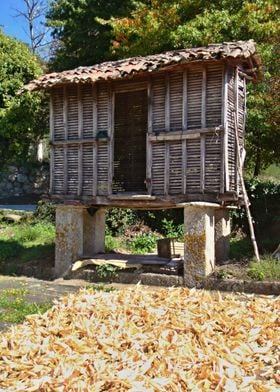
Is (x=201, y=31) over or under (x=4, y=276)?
over

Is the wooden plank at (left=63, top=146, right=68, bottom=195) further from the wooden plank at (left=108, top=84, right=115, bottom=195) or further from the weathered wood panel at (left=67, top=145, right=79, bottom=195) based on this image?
the wooden plank at (left=108, top=84, right=115, bottom=195)

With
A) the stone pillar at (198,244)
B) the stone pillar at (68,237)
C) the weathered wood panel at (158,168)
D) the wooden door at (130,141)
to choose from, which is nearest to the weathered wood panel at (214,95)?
the weathered wood panel at (158,168)

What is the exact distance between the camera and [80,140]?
38.4 feet

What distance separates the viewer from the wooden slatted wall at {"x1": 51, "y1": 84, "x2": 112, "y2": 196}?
11.5 m

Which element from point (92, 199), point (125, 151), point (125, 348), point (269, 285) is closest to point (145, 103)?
point (125, 151)

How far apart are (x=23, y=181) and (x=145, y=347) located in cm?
1905

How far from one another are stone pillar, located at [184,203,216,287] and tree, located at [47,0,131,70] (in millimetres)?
11077

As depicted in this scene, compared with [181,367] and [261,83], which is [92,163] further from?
[181,367]

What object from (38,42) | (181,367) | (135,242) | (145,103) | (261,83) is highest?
(38,42)

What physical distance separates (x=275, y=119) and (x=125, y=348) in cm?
1149

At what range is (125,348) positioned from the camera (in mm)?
4934

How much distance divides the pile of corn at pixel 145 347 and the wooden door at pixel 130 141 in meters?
5.97

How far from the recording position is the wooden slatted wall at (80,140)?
11492 mm

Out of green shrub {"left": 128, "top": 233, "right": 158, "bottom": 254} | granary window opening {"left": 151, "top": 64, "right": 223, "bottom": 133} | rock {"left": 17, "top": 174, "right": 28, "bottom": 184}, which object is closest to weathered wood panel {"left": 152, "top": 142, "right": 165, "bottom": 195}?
granary window opening {"left": 151, "top": 64, "right": 223, "bottom": 133}
